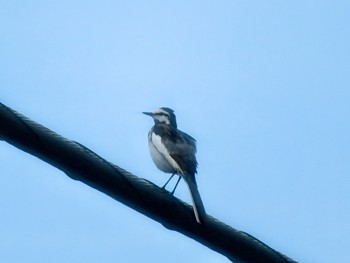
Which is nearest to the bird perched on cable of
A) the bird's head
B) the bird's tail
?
the bird's tail

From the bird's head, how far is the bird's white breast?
4.75 ft

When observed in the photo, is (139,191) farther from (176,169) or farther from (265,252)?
(176,169)

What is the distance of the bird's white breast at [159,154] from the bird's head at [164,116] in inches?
57.0

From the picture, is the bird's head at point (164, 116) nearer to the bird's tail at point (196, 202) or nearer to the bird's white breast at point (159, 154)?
the bird's white breast at point (159, 154)

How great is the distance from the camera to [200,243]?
5824 mm

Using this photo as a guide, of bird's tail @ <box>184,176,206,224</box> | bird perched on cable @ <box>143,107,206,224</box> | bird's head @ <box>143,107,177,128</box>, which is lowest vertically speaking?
bird's tail @ <box>184,176,206,224</box>

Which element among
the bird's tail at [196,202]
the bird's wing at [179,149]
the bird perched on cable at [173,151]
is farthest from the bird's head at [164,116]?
the bird's tail at [196,202]

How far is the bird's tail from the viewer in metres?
5.86

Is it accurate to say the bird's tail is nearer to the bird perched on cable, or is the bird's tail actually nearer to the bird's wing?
the bird perched on cable

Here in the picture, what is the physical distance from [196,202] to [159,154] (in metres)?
3.83

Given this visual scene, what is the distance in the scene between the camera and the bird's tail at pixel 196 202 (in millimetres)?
5863

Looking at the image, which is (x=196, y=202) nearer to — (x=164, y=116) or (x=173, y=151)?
(x=173, y=151)

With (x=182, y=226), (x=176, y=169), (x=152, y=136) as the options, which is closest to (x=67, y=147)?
(x=182, y=226)

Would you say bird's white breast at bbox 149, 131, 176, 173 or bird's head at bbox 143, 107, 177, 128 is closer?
bird's white breast at bbox 149, 131, 176, 173
